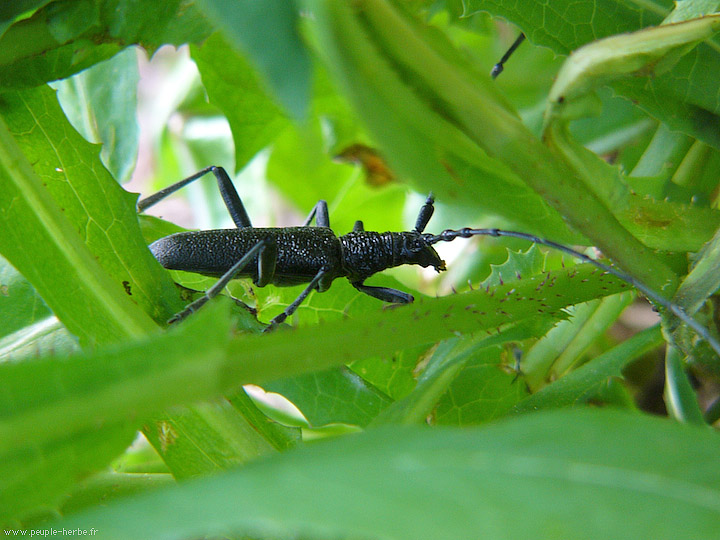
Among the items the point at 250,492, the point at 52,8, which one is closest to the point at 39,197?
the point at 52,8

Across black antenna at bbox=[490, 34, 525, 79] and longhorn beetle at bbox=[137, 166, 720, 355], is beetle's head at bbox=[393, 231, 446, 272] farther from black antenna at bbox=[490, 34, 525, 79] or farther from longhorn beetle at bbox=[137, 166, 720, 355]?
black antenna at bbox=[490, 34, 525, 79]

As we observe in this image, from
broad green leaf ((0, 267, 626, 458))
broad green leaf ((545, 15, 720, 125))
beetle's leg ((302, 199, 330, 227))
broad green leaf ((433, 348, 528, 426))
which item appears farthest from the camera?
beetle's leg ((302, 199, 330, 227))

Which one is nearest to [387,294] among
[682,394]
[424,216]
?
[424,216]

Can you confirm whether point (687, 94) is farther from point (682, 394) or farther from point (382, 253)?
point (382, 253)

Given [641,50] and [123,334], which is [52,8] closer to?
[123,334]

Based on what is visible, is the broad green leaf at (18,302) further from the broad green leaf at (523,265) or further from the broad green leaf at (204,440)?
the broad green leaf at (523,265)

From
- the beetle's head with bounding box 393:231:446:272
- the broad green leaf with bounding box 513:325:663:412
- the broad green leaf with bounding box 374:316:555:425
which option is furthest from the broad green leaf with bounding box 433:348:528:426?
the beetle's head with bounding box 393:231:446:272
